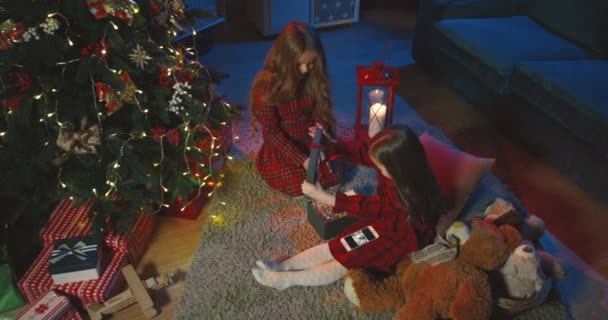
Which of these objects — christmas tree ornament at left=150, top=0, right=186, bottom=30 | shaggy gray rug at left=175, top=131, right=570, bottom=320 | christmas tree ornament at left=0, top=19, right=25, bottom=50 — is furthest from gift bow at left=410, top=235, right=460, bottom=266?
christmas tree ornament at left=0, top=19, right=25, bottom=50

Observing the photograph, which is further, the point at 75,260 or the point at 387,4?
the point at 387,4

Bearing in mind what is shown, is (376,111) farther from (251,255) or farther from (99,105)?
(99,105)

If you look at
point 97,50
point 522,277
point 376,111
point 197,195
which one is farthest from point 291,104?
point 522,277

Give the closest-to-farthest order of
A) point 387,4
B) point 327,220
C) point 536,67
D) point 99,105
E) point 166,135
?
point 99,105
point 166,135
point 327,220
point 536,67
point 387,4

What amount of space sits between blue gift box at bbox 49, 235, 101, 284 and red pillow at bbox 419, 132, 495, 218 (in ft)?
4.11

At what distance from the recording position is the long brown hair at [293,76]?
69.3 inches

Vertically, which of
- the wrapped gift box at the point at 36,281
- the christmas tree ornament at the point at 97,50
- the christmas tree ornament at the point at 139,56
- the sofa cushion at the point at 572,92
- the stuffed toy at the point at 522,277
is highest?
the christmas tree ornament at the point at 97,50

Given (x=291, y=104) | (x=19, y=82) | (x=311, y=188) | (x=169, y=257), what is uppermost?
(x=19, y=82)

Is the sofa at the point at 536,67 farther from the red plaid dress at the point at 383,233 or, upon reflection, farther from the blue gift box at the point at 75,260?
the blue gift box at the point at 75,260

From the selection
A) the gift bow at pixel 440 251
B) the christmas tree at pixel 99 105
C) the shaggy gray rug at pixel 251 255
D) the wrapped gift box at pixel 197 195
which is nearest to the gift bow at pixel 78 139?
the christmas tree at pixel 99 105

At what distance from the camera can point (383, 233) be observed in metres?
1.64

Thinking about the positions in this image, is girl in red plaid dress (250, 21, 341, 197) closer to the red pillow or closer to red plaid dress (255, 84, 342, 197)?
red plaid dress (255, 84, 342, 197)

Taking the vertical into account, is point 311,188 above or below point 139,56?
below

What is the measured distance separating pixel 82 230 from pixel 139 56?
0.69 metres
